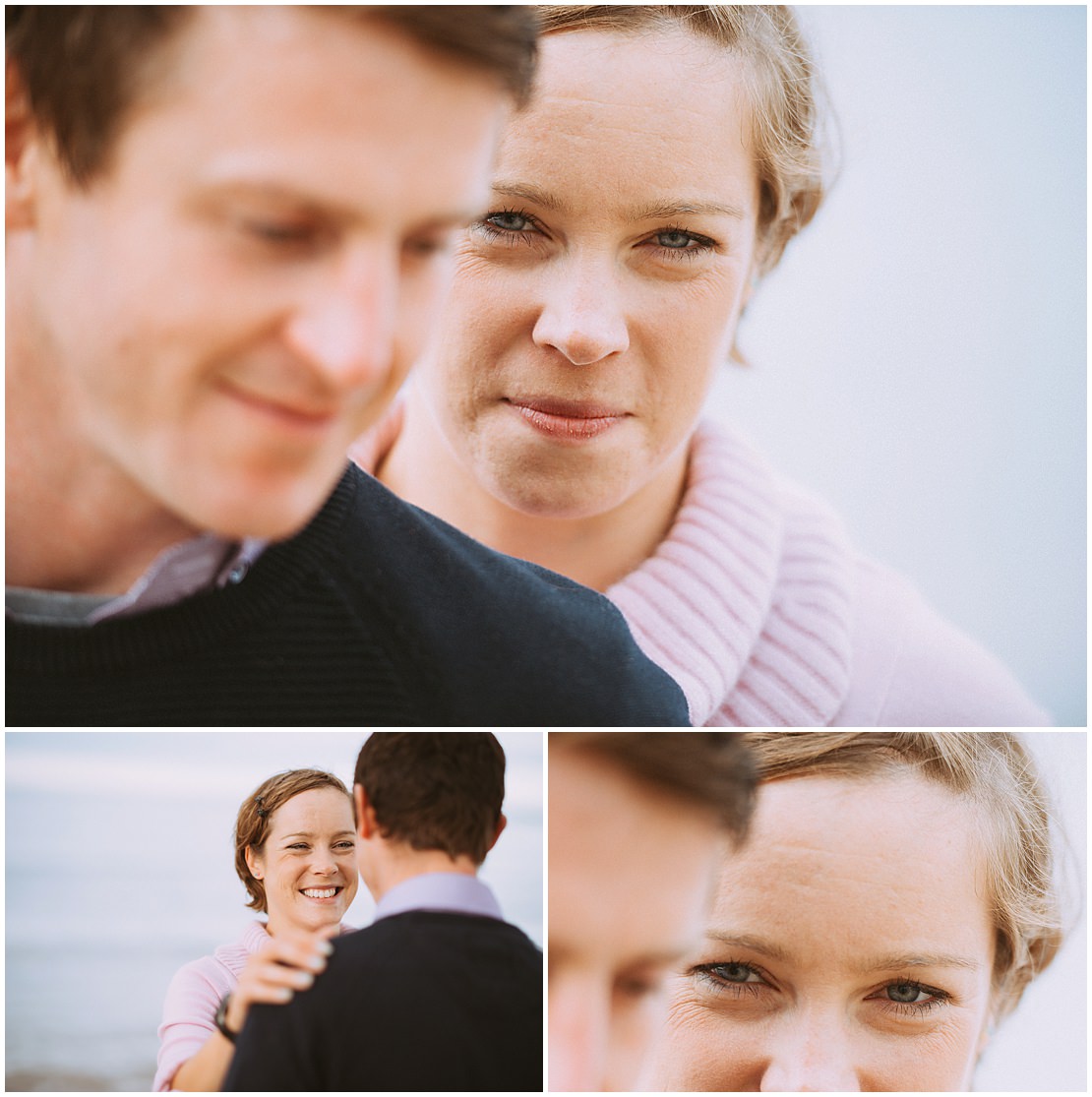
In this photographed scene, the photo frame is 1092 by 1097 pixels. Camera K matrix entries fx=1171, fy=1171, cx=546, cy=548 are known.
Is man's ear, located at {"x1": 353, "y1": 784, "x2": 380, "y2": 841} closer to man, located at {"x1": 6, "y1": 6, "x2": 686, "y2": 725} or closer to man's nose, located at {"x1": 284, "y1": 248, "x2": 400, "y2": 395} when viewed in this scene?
man, located at {"x1": 6, "y1": 6, "x2": 686, "y2": 725}

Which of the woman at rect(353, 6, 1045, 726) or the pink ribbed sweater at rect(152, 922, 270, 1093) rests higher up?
the woman at rect(353, 6, 1045, 726)

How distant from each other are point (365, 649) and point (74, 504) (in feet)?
1.00

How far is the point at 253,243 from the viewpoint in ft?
3.15

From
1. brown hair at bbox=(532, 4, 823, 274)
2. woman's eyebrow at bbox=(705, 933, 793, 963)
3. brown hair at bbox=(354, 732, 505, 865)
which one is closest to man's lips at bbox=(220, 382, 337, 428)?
brown hair at bbox=(354, 732, 505, 865)

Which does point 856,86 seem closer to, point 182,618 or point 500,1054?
point 182,618

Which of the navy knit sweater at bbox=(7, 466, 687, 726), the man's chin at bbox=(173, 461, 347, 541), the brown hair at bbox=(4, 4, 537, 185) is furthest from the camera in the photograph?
the navy knit sweater at bbox=(7, 466, 687, 726)

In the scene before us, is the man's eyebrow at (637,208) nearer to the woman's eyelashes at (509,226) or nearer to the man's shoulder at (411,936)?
the woman's eyelashes at (509,226)

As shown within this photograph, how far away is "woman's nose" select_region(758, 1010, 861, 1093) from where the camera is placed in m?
1.31

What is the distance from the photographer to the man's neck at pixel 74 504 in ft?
3.51

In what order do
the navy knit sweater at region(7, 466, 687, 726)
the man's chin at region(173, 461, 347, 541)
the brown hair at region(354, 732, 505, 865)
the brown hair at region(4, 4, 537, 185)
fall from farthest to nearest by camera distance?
the brown hair at region(354, 732, 505, 865), the navy knit sweater at region(7, 466, 687, 726), the man's chin at region(173, 461, 347, 541), the brown hair at region(4, 4, 537, 185)

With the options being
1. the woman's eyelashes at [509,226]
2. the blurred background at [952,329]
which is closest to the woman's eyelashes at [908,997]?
the blurred background at [952,329]

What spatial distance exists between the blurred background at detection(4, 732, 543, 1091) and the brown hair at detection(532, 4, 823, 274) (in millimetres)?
629

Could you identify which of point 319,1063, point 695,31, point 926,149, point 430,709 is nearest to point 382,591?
point 430,709

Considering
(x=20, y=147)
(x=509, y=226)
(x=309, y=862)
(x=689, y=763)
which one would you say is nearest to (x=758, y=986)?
(x=689, y=763)
